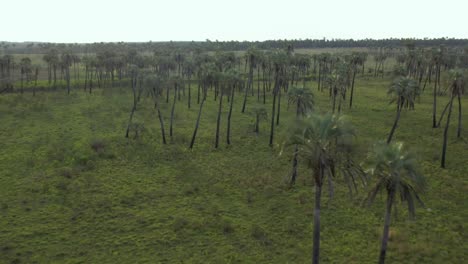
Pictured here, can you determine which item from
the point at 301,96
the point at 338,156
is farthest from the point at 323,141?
the point at 301,96

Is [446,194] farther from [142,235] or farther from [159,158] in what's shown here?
[159,158]

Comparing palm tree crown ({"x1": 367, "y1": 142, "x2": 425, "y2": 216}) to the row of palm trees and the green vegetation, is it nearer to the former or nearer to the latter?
the row of palm trees

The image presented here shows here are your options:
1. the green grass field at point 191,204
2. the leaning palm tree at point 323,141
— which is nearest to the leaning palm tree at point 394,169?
the leaning palm tree at point 323,141

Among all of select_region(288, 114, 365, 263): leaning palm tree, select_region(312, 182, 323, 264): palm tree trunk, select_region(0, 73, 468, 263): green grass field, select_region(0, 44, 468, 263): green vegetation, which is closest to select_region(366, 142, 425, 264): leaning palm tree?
select_region(0, 44, 468, 263): green vegetation

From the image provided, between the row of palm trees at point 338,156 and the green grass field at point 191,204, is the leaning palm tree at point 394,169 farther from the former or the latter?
the green grass field at point 191,204

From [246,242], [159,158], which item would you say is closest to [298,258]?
[246,242]

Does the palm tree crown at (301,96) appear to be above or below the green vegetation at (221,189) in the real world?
above

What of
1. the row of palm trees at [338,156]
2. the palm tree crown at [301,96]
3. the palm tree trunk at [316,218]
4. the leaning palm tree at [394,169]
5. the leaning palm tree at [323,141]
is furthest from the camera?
the palm tree crown at [301,96]

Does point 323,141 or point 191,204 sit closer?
point 323,141

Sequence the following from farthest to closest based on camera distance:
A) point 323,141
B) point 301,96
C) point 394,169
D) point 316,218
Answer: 1. point 301,96
2. point 316,218
3. point 394,169
4. point 323,141

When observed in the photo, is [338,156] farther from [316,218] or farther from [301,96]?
[301,96]
